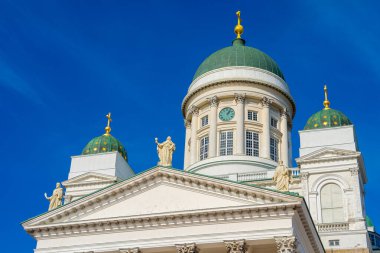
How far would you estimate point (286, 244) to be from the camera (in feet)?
109

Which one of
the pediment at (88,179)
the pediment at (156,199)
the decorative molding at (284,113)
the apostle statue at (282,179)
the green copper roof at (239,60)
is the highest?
the green copper roof at (239,60)

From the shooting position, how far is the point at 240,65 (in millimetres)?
60188

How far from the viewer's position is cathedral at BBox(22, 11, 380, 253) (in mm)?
34844

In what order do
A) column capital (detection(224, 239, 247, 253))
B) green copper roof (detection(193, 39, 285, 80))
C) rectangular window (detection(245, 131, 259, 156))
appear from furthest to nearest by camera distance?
green copper roof (detection(193, 39, 285, 80))
rectangular window (detection(245, 131, 259, 156))
column capital (detection(224, 239, 247, 253))

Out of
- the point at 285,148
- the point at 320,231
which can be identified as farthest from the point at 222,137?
the point at 320,231

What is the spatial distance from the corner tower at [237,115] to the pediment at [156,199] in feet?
58.1

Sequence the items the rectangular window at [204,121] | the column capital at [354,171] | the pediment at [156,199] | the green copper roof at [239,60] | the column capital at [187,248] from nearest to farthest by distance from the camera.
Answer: the column capital at [187,248]
the pediment at [156,199]
the column capital at [354,171]
the rectangular window at [204,121]
the green copper roof at [239,60]

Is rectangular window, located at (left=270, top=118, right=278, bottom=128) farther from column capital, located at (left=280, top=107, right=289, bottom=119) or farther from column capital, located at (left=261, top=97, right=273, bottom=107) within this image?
column capital, located at (left=261, top=97, right=273, bottom=107)

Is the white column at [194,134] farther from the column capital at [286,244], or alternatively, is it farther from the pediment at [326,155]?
the column capital at [286,244]

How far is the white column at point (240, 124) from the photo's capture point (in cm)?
5528

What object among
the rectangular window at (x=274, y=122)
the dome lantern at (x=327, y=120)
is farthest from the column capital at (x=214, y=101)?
the dome lantern at (x=327, y=120)

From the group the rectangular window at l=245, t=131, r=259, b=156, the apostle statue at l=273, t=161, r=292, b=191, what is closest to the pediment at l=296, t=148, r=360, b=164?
the rectangular window at l=245, t=131, r=259, b=156

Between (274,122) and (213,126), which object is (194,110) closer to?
(213,126)

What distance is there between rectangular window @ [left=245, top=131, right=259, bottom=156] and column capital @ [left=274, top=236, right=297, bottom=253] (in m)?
22.5
